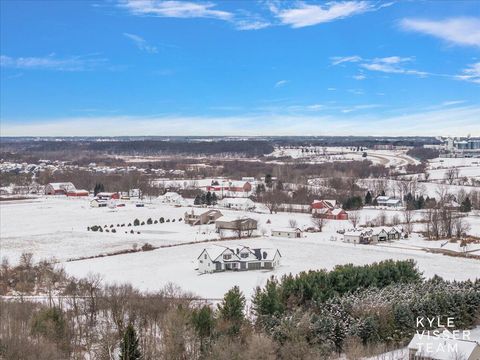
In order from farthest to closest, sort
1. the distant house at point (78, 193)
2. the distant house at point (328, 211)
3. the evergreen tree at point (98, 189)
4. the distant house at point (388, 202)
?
the evergreen tree at point (98, 189) < the distant house at point (78, 193) < the distant house at point (388, 202) < the distant house at point (328, 211)

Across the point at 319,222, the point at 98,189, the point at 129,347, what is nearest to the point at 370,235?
the point at 319,222

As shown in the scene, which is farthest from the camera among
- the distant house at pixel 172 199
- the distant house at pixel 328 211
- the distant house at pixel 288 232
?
the distant house at pixel 172 199

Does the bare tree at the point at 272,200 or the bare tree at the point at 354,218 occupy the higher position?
the bare tree at the point at 272,200

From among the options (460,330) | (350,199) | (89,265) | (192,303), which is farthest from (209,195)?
(460,330)

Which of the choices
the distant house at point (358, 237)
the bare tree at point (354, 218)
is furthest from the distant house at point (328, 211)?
the distant house at point (358, 237)

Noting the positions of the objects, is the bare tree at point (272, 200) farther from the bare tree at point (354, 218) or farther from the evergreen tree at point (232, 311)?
the evergreen tree at point (232, 311)

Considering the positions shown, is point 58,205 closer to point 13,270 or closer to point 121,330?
point 13,270

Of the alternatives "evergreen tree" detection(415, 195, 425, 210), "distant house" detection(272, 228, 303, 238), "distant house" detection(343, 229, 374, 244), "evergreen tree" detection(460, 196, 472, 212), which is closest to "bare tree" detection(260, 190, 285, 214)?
"distant house" detection(272, 228, 303, 238)
